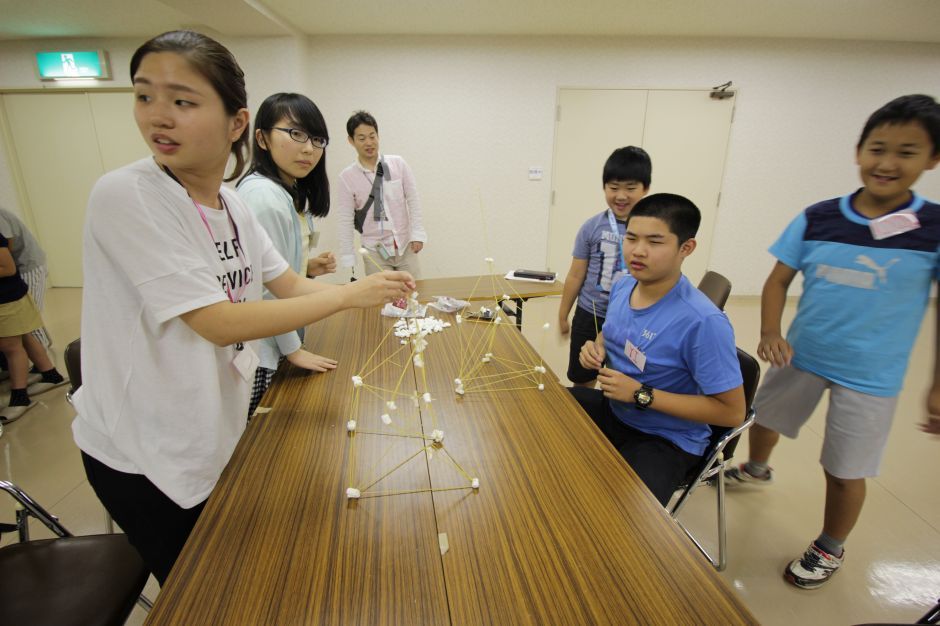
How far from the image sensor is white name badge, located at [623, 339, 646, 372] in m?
1.57

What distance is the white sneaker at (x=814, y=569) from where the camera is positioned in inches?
68.7

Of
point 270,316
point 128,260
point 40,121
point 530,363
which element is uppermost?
point 40,121

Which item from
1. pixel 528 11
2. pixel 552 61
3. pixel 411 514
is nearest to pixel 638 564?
pixel 411 514

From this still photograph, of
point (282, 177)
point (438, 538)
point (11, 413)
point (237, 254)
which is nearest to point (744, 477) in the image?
point (438, 538)

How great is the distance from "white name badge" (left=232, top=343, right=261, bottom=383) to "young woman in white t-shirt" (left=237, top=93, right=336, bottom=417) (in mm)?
436

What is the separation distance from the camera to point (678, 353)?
1.51 m

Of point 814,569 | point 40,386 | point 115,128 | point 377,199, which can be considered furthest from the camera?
point 115,128

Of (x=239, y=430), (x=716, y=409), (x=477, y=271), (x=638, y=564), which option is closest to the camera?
(x=638, y=564)

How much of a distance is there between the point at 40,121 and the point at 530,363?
7067 millimetres

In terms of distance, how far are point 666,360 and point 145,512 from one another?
5.33ft

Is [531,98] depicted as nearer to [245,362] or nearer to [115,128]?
[245,362]

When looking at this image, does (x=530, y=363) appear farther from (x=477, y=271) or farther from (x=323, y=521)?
(x=477, y=271)

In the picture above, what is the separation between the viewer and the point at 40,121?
526 cm

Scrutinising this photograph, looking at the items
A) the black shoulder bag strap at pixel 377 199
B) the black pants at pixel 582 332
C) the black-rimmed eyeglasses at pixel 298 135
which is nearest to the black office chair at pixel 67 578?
the black-rimmed eyeglasses at pixel 298 135
